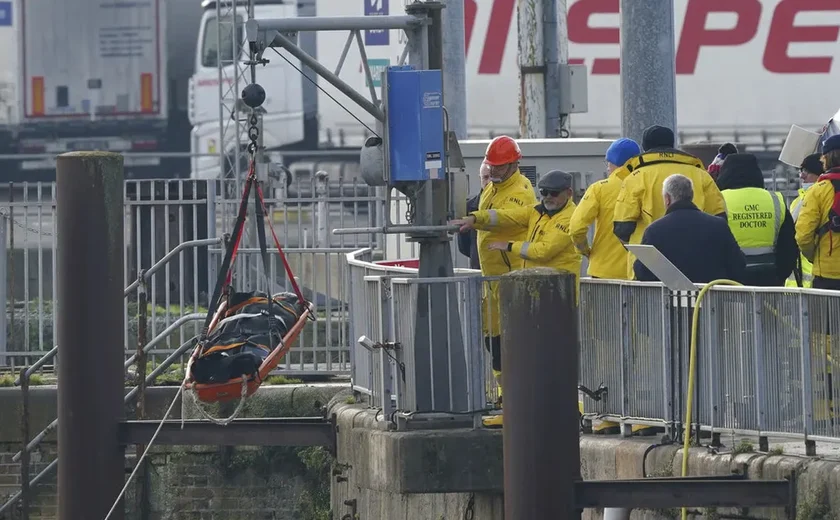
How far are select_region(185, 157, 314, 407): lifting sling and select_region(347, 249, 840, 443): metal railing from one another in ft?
2.60

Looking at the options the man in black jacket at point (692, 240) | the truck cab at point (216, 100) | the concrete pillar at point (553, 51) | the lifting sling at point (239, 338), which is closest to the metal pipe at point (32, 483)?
the lifting sling at point (239, 338)

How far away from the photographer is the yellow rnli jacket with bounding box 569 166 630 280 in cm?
933

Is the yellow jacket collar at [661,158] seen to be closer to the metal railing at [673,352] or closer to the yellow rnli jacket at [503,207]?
the yellow rnli jacket at [503,207]

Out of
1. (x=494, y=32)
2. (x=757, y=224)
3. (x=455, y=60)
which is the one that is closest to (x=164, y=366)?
(x=455, y=60)

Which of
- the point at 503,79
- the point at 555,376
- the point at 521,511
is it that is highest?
the point at 503,79

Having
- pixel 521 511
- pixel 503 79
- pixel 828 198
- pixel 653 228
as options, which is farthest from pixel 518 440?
pixel 503 79

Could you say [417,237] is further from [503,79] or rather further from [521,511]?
[503,79]

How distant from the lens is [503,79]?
29.9m

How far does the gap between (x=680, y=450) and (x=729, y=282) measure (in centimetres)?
81

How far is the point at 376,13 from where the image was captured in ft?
76.0

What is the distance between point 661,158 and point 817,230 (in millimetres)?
898

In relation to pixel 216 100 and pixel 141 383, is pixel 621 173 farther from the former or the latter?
pixel 216 100

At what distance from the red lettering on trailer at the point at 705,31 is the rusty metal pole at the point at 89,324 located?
20896 millimetres

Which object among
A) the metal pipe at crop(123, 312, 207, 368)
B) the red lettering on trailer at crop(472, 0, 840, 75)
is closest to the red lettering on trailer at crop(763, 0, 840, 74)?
the red lettering on trailer at crop(472, 0, 840, 75)
